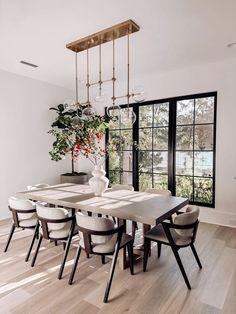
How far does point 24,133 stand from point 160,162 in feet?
9.80

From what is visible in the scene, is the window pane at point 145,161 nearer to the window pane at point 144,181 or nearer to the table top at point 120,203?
the window pane at point 144,181

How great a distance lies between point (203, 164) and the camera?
4.25 meters

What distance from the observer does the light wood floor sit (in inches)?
75.7

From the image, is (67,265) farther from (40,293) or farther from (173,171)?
(173,171)

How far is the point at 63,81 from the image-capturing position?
507cm

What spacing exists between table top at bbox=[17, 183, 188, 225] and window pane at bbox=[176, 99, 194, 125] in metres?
2.14

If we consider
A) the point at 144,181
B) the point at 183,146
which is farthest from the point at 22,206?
the point at 183,146

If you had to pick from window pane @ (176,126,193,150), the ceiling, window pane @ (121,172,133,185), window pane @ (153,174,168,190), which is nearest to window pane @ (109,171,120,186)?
window pane @ (121,172,133,185)

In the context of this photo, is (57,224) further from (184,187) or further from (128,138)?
(128,138)

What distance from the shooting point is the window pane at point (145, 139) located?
4.87 m

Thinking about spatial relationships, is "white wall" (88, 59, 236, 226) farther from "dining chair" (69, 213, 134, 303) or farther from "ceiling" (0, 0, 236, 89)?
"dining chair" (69, 213, 134, 303)

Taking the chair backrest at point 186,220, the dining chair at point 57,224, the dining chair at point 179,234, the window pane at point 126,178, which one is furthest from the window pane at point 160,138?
the dining chair at point 57,224

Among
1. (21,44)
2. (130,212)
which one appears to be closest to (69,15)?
(21,44)

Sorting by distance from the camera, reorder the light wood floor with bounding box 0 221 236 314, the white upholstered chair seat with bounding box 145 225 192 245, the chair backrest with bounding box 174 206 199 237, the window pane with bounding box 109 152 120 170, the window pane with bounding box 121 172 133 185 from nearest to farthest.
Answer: the light wood floor with bounding box 0 221 236 314 → the chair backrest with bounding box 174 206 199 237 → the white upholstered chair seat with bounding box 145 225 192 245 → the window pane with bounding box 121 172 133 185 → the window pane with bounding box 109 152 120 170
